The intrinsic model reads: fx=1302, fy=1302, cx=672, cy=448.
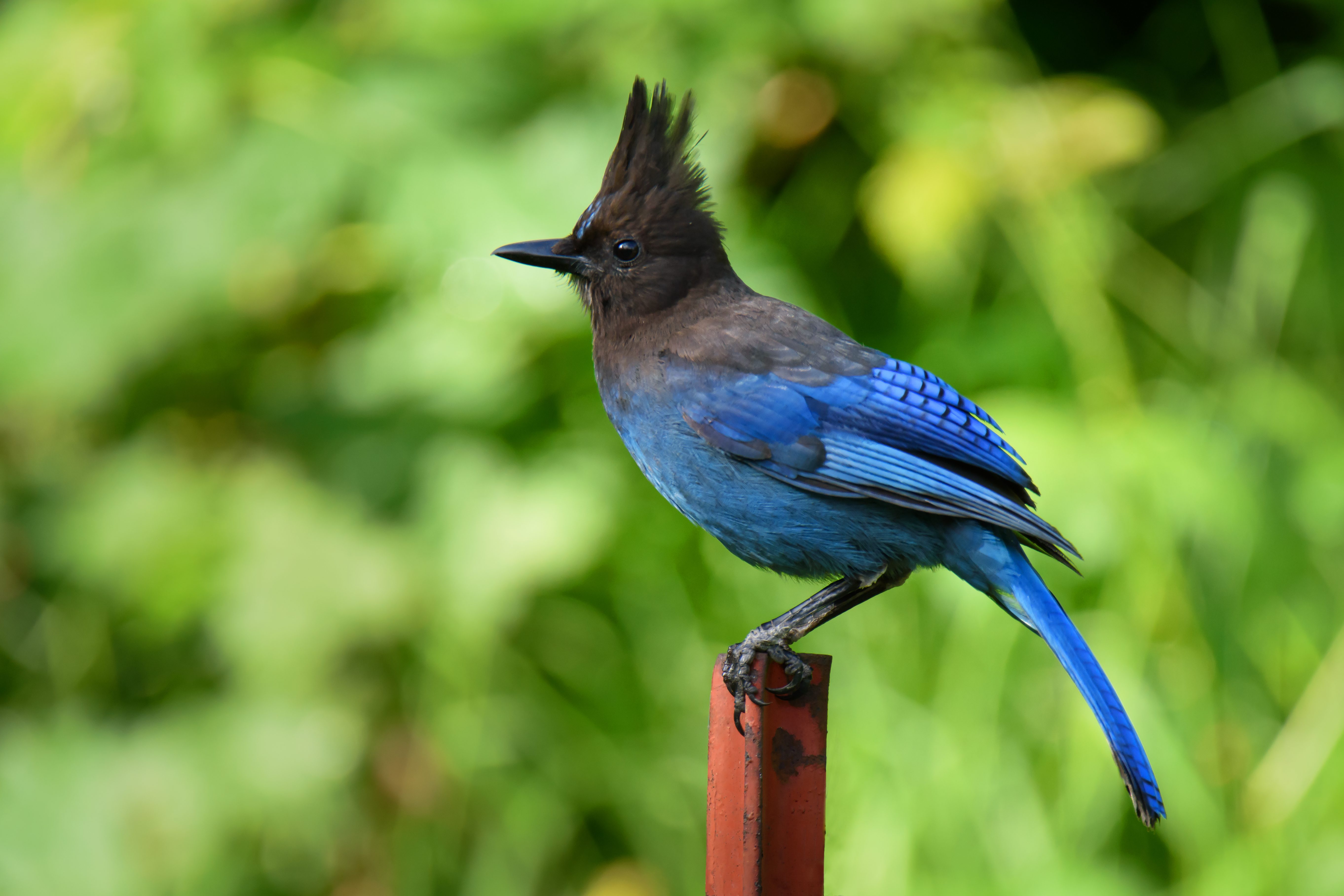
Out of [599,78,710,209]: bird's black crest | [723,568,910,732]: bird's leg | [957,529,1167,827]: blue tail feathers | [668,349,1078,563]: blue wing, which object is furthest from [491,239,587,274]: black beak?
[957,529,1167,827]: blue tail feathers

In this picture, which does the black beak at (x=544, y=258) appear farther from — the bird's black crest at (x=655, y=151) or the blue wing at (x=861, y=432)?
the blue wing at (x=861, y=432)

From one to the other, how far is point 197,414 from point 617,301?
209 cm

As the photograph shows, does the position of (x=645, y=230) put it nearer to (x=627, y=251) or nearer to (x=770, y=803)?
(x=627, y=251)

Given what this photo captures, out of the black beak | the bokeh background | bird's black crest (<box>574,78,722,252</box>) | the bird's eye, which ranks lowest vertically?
the bokeh background

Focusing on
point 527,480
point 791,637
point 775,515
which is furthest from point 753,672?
point 527,480

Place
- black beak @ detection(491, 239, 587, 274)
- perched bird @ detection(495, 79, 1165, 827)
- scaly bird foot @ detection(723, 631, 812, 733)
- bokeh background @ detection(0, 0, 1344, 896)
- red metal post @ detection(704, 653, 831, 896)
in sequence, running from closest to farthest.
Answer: red metal post @ detection(704, 653, 831, 896) < scaly bird foot @ detection(723, 631, 812, 733) < perched bird @ detection(495, 79, 1165, 827) < black beak @ detection(491, 239, 587, 274) < bokeh background @ detection(0, 0, 1344, 896)

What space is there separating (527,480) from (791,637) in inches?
62.2

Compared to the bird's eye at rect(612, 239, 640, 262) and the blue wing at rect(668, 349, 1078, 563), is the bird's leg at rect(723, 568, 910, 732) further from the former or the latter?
the bird's eye at rect(612, 239, 640, 262)

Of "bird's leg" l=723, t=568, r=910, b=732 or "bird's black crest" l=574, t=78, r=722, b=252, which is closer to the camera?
"bird's leg" l=723, t=568, r=910, b=732

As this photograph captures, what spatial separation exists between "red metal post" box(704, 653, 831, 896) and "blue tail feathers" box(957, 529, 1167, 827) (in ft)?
1.43

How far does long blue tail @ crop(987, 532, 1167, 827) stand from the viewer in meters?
1.92

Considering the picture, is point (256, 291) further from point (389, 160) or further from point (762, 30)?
point (762, 30)

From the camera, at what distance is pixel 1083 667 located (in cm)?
208

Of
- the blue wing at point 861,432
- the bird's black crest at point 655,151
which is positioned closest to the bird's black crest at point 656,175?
the bird's black crest at point 655,151
